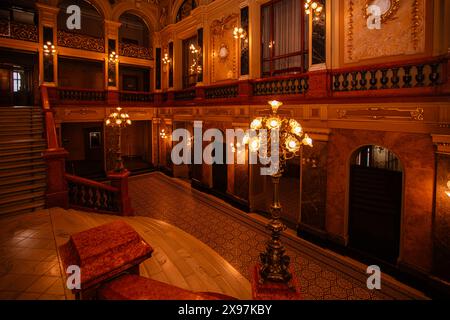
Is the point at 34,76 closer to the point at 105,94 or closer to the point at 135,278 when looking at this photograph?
the point at 105,94

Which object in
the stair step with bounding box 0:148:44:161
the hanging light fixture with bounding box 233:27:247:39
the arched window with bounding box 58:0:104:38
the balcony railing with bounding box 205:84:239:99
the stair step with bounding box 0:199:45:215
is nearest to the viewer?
the stair step with bounding box 0:199:45:215

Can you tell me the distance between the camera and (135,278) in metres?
1.67

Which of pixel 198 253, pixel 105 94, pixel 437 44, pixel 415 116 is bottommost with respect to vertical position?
pixel 198 253

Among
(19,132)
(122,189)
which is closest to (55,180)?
(122,189)

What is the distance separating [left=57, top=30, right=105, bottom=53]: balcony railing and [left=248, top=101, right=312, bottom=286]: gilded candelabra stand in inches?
527

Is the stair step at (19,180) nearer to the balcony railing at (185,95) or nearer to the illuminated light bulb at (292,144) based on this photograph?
the illuminated light bulb at (292,144)

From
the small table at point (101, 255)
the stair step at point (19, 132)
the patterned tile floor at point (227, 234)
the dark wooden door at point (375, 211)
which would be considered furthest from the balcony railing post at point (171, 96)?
the small table at point (101, 255)

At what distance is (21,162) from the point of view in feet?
23.1

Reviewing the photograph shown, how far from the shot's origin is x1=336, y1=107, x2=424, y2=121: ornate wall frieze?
5312 millimetres

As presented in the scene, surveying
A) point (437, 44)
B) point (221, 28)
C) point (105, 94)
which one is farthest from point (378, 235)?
point (105, 94)

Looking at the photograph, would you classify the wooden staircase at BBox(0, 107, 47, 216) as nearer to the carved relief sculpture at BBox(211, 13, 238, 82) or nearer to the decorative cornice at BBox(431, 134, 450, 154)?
the carved relief sculpture at BBox(211, 13, 238, 82)

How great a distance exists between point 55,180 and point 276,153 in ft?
16.1

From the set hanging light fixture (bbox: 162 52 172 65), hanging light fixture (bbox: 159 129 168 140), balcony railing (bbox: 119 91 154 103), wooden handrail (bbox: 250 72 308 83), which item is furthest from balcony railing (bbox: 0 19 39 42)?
wooden handrail (bbox: 250 72 308 83)

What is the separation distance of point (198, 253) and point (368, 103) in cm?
500
